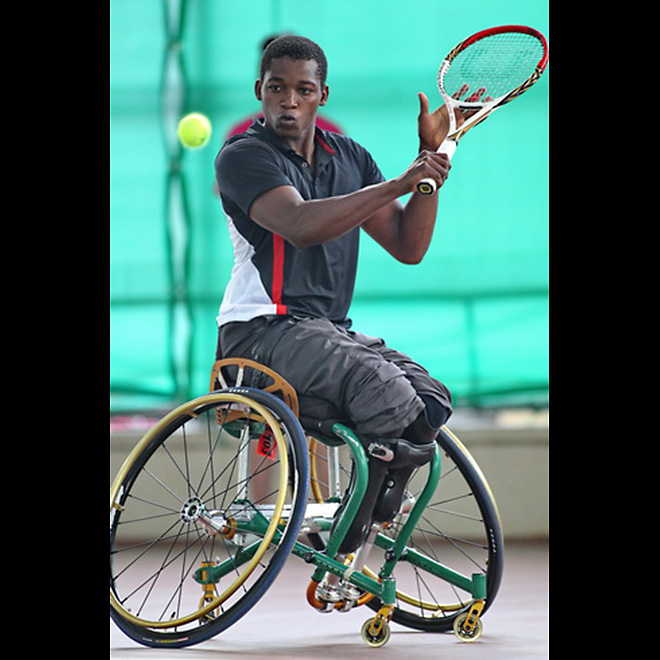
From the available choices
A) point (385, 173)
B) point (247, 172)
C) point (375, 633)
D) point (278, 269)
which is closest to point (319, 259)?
point (278, 269)

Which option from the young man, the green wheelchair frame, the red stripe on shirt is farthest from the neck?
the green wheelchair frame

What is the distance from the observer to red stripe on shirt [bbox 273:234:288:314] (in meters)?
2.05

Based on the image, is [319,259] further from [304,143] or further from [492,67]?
[492,67]

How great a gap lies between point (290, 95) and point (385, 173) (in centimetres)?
165

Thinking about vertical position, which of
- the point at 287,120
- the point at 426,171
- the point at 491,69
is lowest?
the point at 426,171

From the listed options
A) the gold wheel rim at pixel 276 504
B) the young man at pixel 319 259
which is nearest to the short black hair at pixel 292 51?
the young man at pixel 319 259

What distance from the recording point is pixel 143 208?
3777 millimetres

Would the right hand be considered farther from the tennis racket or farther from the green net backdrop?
the green net backdrop

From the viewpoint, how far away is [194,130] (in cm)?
362
